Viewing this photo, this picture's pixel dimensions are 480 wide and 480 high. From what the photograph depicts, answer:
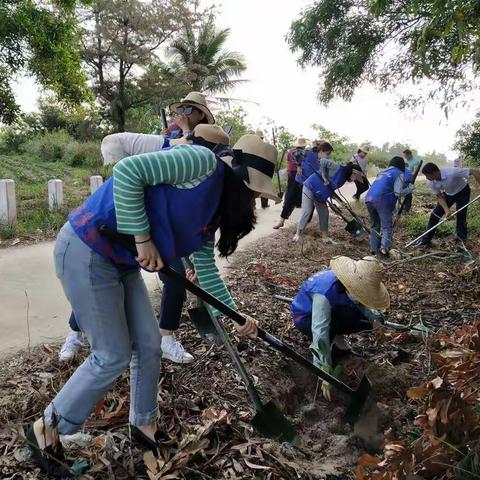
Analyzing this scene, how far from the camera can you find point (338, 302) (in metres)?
3.28

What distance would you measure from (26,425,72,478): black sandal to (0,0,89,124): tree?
6.95m

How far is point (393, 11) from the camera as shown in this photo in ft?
30.5

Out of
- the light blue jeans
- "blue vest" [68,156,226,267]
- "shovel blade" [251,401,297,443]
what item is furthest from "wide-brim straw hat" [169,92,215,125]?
"shovel blade" [251,401,297,443]

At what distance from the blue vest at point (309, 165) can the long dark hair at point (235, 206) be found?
5980 mm

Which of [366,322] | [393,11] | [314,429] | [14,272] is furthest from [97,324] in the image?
[393,11]

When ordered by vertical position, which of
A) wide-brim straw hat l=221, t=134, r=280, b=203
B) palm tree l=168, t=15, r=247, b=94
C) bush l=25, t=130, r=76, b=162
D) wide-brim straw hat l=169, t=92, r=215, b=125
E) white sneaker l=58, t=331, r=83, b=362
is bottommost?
white sneaker l=58, t=331, r=83, b=362

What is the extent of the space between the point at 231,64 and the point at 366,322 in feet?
75.6

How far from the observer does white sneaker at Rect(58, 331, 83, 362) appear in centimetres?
317

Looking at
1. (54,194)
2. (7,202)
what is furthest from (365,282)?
(54,194)

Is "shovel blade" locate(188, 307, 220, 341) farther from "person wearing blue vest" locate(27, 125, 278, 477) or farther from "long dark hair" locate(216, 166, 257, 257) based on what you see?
"long dark hair" locate(216, 166, 257, 257)

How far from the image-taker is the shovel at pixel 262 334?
201 cm

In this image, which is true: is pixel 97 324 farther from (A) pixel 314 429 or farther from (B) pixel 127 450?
(A) pixel 314 429

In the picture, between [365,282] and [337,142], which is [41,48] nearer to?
[365,282]

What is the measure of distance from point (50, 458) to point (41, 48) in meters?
7.37
